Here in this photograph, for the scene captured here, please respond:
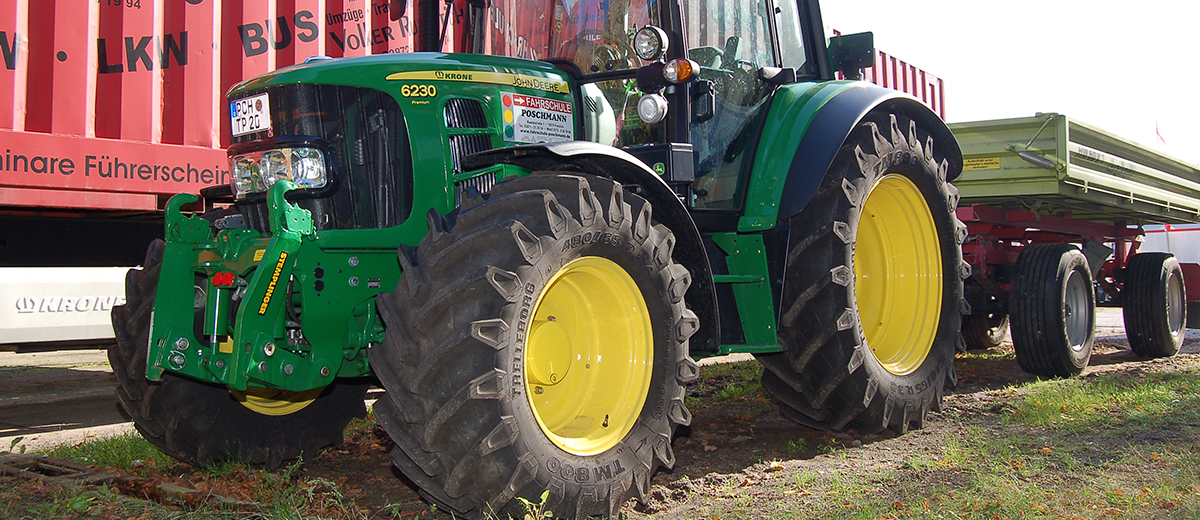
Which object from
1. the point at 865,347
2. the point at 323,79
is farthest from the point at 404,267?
the point at 865,347

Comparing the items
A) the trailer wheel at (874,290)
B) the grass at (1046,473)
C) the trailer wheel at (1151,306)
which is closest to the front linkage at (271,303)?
the grass at (1046,473)

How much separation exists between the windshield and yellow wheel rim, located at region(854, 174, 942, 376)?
1.80 metres

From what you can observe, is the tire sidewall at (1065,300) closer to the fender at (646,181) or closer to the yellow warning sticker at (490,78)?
the fender at (646,181)

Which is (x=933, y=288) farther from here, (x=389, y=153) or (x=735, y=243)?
(x=389, y=153)

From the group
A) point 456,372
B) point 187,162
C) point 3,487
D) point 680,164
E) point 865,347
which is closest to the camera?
point 456,372

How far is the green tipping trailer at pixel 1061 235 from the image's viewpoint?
6.68 metres

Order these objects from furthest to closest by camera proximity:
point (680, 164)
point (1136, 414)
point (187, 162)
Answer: point (187, 162) → point (1136, 414) → point (680, 164)

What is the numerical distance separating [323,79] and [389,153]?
39cm

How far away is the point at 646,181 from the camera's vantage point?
11.8 feet

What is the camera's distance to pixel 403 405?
2.81 meters

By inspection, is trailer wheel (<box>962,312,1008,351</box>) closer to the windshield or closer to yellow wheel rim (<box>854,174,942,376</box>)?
yellow wheel rim (<box>854,174,942,376</box>)

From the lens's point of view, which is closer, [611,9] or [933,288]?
[611,9]

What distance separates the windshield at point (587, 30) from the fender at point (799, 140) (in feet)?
2.75

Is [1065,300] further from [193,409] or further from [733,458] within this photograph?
[193,409]
